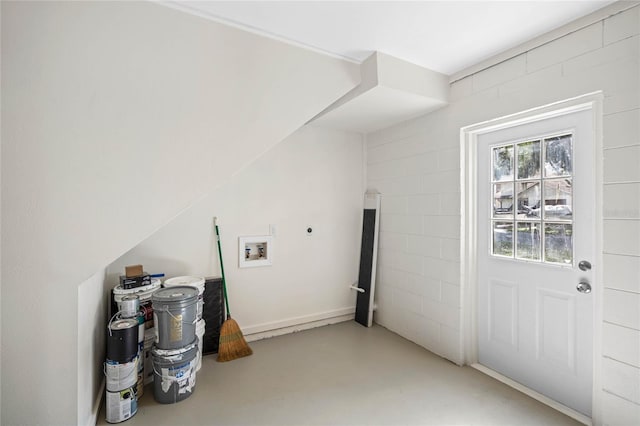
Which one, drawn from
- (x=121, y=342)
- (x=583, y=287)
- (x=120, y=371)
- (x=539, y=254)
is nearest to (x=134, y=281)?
(x=121, y=342)

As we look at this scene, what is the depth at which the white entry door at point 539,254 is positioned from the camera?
2.06 meters

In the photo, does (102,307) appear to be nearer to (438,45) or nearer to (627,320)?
(438,45)

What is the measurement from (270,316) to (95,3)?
9.48 feet

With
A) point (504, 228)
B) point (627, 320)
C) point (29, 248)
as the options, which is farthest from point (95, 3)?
point (627, 320)

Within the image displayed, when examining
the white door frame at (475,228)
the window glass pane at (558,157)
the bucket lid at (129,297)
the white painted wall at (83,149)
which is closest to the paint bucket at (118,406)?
the white painted wall at (83,149)

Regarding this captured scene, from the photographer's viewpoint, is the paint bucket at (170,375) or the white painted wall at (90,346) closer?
the white painted wall at (90,346)

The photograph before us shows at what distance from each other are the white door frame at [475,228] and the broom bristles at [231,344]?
199 centimetres

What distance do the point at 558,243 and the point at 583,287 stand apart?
1.05ft

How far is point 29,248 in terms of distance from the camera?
155cm

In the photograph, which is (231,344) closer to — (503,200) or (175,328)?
(175,328)

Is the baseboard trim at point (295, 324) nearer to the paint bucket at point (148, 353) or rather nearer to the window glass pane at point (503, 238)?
the paint bucket at point (148, 353)

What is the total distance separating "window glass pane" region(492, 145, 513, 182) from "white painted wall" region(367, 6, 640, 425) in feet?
0.97

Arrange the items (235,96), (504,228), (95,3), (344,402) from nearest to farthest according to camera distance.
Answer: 1. (95,3)
2. (235,96)
3. (344,402)
4. (504,228)

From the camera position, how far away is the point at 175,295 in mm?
2240
